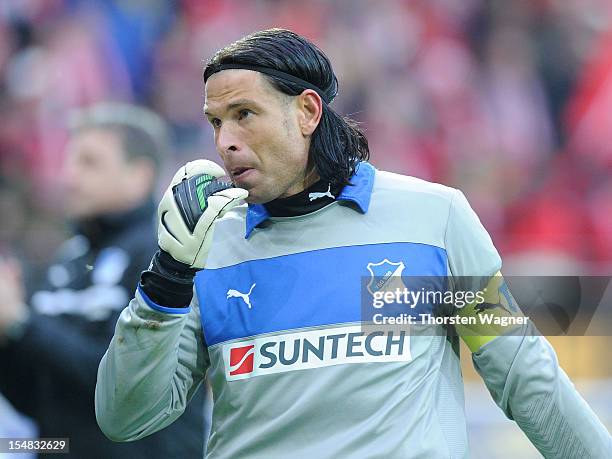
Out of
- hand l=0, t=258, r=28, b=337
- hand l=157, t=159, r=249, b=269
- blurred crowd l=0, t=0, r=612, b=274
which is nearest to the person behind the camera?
hand l=157, t=159, r=249, b=269

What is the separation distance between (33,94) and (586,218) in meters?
3.88

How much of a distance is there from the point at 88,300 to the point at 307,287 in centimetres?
146

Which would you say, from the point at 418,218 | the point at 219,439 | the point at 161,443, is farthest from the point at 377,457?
the point at 161,443

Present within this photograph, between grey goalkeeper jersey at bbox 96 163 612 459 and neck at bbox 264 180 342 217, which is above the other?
neck at bbox 264 180 342 217

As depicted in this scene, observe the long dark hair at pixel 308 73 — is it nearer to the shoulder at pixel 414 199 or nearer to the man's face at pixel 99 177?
the shoulder at pixel 414 199

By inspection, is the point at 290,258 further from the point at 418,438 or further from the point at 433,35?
the point at 433,35

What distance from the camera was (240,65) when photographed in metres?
2.51

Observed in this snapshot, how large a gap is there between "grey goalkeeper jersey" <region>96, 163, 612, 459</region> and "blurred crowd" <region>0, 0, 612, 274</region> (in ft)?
14.6

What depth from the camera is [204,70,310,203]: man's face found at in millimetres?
2482

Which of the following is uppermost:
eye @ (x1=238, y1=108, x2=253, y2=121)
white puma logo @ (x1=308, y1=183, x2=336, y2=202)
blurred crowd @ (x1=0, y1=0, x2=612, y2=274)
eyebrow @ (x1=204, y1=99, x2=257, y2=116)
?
blurred crowd @ (x1=0, y1=0, x2=612, y2=274)

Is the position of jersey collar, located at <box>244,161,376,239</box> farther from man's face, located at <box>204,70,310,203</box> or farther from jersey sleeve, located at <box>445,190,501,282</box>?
jersey sleeve, located at <box>445,190,501,282</box>

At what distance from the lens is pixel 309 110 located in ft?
8.52

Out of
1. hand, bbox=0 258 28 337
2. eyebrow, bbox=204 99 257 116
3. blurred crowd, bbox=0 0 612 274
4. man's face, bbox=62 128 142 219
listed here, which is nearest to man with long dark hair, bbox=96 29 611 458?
eyebrow, bbox=204 99 257 116

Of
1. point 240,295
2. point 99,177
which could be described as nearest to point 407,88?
point 99,177
